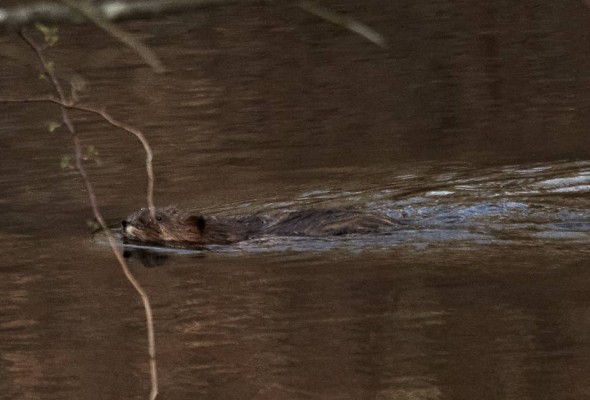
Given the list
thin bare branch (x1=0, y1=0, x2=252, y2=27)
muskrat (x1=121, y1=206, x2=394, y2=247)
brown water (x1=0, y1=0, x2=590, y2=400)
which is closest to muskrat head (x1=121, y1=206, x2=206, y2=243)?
muskrat (x1=121, y1=206, x2=394, y2=247)

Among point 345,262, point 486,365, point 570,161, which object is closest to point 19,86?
point 570,161

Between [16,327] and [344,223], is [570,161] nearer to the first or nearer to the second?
[344,223]

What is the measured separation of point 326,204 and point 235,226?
1.08 meters

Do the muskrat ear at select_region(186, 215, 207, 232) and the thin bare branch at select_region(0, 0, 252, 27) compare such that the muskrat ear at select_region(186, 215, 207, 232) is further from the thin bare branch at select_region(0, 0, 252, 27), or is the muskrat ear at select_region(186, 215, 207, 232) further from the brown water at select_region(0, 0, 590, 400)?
the thin bare branch at select_region(0, 0, 252, 27)

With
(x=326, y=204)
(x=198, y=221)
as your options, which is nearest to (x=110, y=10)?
(x=198, y=221)

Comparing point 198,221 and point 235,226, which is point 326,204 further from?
point 198,221

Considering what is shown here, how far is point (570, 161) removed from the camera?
373 inches

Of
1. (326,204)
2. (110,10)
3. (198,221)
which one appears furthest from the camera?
(326,204)

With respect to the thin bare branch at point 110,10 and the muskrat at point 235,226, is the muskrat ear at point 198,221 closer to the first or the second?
the muskrat at point 235,226

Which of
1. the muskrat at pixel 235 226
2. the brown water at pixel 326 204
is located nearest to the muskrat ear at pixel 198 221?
the muskrat at pixel 235 226

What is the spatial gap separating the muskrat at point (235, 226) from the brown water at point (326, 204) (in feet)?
0.51

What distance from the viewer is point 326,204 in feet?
29.3

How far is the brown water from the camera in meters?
5.39

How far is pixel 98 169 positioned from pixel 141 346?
15.7 ft
